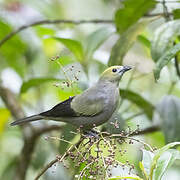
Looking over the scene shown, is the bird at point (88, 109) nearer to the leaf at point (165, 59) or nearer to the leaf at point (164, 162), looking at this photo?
the leaf at point (165, 59)

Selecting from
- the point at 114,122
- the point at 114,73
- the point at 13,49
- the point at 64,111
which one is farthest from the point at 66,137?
the point at 13,49

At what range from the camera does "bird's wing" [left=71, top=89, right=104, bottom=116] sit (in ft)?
6.28

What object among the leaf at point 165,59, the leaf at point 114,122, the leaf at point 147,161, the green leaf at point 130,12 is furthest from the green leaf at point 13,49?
the leaf at point 147,161

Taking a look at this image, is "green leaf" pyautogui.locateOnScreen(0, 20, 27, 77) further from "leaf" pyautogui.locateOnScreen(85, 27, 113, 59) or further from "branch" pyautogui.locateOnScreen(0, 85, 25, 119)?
"leaf" pyautogui.locateOnScreen(85, 27, 113, 59)

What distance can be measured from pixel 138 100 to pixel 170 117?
20 cm

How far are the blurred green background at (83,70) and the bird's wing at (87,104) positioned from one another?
5 cm

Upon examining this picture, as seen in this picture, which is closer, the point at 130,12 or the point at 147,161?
the point at 147,161

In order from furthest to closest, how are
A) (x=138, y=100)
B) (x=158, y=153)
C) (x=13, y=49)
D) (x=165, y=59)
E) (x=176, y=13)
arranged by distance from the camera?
1. (x=13, y=49)
2. (x=138, y=100)
3. (x=176, y=13)
4. (x=165, y=59)
5. (x=158, y=153)

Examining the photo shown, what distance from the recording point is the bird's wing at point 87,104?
1.91m

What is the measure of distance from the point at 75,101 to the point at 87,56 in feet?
1.50

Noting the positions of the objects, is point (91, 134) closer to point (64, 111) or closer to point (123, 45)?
point (64, 111)

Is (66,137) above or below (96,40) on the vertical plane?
below

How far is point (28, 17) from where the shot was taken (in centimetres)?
395

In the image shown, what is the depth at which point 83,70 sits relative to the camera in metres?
2.33
